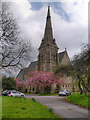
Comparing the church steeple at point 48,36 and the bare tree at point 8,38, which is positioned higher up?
the church steeple at point 48,36

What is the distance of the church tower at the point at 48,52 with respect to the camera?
4875 centimetres

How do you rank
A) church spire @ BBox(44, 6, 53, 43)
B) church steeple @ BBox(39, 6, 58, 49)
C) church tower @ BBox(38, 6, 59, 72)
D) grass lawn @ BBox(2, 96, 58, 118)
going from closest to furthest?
grass lawn @ BBox(2, 96, 58, 118)
church tower @ BBox(38, 6, 59, 72)
church steeple @ BBox(39, 6, 58, 49)
church spire @ BBox(44, 6, 53, 43)

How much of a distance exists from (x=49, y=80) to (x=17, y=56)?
76.3ft

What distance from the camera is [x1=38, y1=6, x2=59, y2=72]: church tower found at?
48.8 meters

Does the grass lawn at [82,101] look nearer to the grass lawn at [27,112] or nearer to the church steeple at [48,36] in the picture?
the grass lawn at [27,112]

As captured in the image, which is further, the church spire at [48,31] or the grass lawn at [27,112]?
the church spire at [48,31]

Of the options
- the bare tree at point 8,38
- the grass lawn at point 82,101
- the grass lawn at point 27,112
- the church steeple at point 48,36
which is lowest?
the grass lawn at point 82,101

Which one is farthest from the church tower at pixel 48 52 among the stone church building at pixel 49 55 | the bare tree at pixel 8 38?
the bare tree at pixel 8 38

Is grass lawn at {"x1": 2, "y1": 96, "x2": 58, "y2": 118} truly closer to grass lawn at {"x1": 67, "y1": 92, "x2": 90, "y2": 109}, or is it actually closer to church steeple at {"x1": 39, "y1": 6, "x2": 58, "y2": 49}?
grass lawn at {"x1": 67, "y1": 92, "x2": 90, "y2": 109}

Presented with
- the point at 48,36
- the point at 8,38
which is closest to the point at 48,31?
the point at 48,36

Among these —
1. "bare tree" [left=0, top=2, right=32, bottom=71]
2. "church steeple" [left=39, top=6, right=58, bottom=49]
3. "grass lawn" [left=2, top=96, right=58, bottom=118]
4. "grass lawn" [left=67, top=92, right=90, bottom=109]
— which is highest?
"church steeple" [left=39, top=6, right=58, bottom=49]

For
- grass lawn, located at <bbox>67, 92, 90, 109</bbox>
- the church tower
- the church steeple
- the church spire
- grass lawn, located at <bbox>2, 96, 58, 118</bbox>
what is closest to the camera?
grass lawn, located at <bbox>2, 96, 58, 118</bbox>

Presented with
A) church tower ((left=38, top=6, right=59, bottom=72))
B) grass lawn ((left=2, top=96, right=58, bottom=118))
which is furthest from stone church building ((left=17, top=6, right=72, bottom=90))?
grass lawn ((left=2, top=96, right=58, bottom=118))

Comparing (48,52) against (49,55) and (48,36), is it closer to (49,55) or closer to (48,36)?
(49,55)
